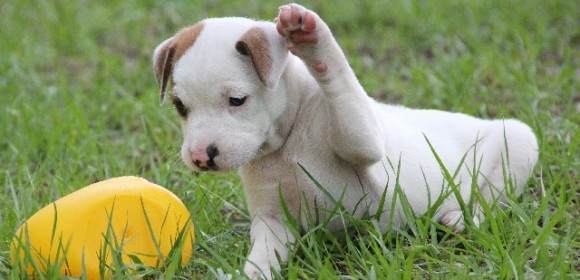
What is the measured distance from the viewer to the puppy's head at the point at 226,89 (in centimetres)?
352

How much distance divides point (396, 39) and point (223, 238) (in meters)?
4.18

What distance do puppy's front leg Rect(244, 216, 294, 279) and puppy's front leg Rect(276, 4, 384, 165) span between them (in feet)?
1.35

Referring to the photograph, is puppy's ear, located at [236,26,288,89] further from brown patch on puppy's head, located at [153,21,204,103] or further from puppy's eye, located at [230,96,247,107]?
brown patch on puppy's head, located at [153,21,204,103]

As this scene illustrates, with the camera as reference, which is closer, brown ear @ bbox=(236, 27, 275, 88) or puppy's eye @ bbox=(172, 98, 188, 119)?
brown ear @ bbox=(236, 27, 275, 88)

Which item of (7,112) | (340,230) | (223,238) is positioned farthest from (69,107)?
(340,230)

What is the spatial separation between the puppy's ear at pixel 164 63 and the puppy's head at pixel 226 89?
0.33 ft

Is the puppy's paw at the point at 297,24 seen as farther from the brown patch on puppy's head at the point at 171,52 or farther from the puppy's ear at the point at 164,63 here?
the puppy's ear at the point at 164,63

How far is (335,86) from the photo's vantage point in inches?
143

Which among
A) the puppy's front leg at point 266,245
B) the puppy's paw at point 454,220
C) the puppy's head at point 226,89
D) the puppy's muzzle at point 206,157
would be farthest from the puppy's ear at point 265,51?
the puppy's paw at point 454,220

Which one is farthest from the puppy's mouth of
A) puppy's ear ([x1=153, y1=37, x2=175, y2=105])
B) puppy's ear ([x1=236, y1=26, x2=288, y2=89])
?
puppy's ear ([x1=153, y1=37, x2=175, y2=105])

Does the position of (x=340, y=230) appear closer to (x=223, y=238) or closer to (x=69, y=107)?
(x=223, y=238)

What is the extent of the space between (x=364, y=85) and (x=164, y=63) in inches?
121

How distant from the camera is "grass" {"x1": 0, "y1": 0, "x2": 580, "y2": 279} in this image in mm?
3688

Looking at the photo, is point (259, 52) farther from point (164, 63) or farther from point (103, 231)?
point (103, 231)
